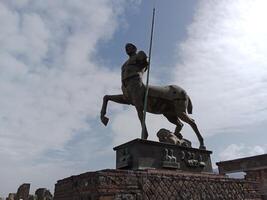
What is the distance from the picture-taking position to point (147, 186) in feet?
16.1

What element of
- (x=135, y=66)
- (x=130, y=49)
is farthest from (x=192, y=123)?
(x=130, y=49)

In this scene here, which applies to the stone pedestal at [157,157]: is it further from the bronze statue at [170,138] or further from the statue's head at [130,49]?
the statue's head at [130,49]

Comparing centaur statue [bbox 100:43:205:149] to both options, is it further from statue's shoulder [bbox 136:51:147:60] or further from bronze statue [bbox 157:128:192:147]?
bronze statue [bbox 157:128:192:147]

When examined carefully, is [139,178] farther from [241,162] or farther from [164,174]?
[241,162]

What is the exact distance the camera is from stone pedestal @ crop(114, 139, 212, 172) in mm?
5426

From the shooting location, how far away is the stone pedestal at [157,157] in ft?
17.8

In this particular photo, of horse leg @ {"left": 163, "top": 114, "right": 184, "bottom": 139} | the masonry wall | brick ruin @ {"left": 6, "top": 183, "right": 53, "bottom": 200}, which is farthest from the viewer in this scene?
brick ruin @ {"left": 6, "top": 183, "right": 53, "bottom": 200}

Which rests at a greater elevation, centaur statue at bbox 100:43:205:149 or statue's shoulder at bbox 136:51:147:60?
statue's shoulder at bbox 136:51:147:60

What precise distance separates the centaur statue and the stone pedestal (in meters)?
0.50

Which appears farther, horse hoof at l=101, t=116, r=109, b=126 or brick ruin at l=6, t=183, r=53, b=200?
brick ruin at l=6, t=183, r=53, b=200

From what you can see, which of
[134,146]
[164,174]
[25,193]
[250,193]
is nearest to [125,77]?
[134,146]

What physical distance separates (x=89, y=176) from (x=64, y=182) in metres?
1.09

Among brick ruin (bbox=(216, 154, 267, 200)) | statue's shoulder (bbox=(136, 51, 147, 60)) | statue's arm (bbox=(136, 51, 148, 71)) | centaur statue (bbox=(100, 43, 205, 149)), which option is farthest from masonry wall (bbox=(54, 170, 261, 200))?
brick ruin (bbox=(216, 154, 267, 200))

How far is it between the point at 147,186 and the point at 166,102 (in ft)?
7.92
